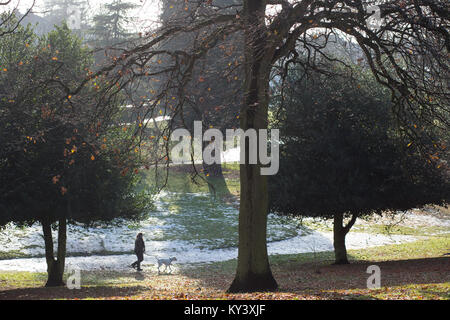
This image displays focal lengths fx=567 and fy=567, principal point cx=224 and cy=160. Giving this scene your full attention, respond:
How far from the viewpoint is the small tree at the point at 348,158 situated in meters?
19.8

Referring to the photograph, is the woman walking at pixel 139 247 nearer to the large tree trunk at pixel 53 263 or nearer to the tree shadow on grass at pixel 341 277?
the tree shadow on grass at pixel 341 277

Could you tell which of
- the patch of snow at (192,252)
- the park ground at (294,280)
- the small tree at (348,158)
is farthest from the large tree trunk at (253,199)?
the patch of snow at (192,252)

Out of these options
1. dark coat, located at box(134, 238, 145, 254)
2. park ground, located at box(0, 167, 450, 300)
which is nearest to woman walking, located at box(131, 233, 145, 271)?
dark coat, located at box(134, 238, 145, 254)

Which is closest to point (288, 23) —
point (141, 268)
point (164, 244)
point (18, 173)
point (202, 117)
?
point (202, 117)

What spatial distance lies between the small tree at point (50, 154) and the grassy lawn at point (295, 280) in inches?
96.2

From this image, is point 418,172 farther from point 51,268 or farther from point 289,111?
point 51,268

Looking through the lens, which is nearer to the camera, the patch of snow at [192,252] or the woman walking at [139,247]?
the woman walking at [139,247]

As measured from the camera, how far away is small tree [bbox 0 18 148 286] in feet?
54.6

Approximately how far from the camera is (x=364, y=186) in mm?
19812

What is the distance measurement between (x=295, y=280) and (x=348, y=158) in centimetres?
478

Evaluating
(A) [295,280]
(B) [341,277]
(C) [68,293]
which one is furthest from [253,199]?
(C) [68,293]

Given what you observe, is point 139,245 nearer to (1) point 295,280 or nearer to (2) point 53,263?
(2) point 53,263

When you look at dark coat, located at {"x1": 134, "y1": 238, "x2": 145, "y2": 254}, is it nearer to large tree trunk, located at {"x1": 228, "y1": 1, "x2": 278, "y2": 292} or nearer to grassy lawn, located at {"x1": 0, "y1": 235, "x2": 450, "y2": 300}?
grassy lawn, located at {"x1": 0, "y1": 235, "x2": 450, "y2": 300}
